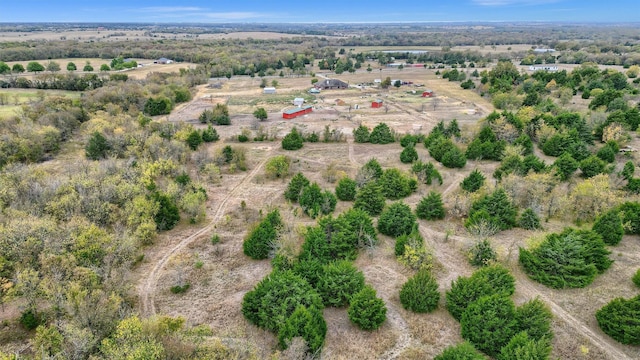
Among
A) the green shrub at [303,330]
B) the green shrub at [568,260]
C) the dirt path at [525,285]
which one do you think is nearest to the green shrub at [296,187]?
the dirt path at [525,285]

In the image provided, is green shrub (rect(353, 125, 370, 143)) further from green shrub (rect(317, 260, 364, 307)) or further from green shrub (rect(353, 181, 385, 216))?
green shrub (rect(317, 260, 364, 307))

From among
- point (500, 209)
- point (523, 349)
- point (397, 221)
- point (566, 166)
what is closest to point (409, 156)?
point (566, 166)

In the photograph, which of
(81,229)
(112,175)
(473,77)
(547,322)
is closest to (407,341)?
(547,322)

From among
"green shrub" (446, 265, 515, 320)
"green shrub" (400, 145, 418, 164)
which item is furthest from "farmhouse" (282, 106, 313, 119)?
"green shrub" (446, 265, 515, 320)

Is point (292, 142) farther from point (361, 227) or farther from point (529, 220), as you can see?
point (529, 220)

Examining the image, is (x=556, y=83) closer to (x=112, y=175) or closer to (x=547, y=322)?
(x=547, y=322)

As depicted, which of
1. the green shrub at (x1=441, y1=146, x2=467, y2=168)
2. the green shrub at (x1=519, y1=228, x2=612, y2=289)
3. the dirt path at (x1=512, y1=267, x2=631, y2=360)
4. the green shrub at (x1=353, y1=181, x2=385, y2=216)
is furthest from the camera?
the green shrub at (x1=441, y1=146, x2=467, y2=168)
